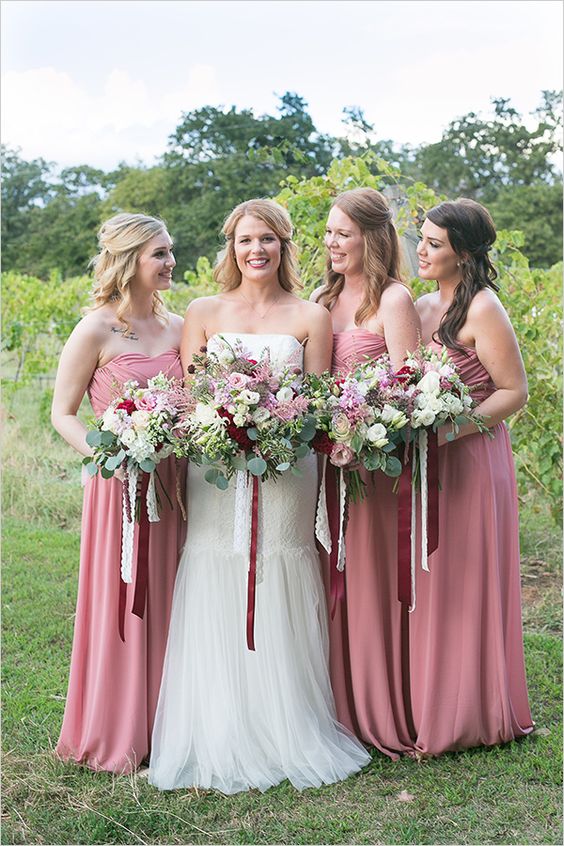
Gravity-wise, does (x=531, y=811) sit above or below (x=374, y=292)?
below

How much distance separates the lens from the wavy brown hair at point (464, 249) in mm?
4523

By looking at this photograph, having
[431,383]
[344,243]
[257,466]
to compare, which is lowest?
[257,466]

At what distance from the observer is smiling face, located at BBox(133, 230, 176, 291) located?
4500 millimetres

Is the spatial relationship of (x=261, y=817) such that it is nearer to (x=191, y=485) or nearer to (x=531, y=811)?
(x=531, y=811)

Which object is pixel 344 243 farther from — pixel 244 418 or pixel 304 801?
pixel 304 801

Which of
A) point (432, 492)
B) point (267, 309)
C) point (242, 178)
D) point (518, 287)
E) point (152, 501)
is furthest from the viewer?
point (242, 178)

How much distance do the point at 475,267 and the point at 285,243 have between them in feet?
2.96

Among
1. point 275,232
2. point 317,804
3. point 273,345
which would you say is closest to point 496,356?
point 273,345

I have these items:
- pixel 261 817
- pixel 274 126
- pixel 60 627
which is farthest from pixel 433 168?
pixel 261 817

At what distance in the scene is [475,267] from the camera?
457cm

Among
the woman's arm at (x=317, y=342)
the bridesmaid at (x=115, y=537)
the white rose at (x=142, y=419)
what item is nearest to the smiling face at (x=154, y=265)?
the bridesmaid at (x=115, y=537)

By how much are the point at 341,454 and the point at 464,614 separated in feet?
3.77

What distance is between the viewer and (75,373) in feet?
14.5

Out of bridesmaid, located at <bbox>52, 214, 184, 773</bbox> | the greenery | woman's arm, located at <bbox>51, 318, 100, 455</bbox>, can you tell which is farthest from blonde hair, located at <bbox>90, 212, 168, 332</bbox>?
the greenery
